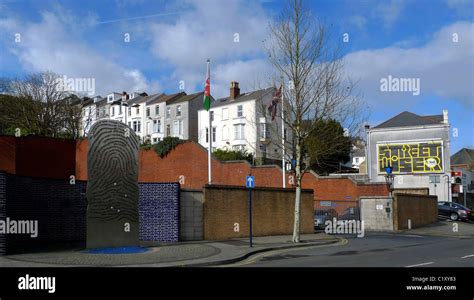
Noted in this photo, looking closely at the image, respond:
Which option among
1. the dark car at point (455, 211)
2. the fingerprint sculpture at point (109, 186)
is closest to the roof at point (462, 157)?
the dark car at point (455, 211)

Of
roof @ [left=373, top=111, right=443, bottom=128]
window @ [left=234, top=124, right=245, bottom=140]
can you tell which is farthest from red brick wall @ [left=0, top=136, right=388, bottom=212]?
window @ [left=234, top=124, right=245, bottom=140]

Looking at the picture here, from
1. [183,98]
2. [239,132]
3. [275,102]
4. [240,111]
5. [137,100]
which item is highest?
[137,100]

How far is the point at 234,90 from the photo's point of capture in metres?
72.7

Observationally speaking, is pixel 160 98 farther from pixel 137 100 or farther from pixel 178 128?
pixel 178 128

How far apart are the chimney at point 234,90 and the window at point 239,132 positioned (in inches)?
193

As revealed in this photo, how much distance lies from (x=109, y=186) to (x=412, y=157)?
142ft

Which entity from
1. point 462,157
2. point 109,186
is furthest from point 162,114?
point 109,186

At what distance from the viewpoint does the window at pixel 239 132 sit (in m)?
68.8

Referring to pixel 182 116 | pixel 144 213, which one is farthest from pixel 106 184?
pixel 182 116

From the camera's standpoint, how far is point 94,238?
18078 mm

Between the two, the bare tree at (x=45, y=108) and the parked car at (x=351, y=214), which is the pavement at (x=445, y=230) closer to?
the parked car at (x=351, y=214)

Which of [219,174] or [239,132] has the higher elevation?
[239,132]
